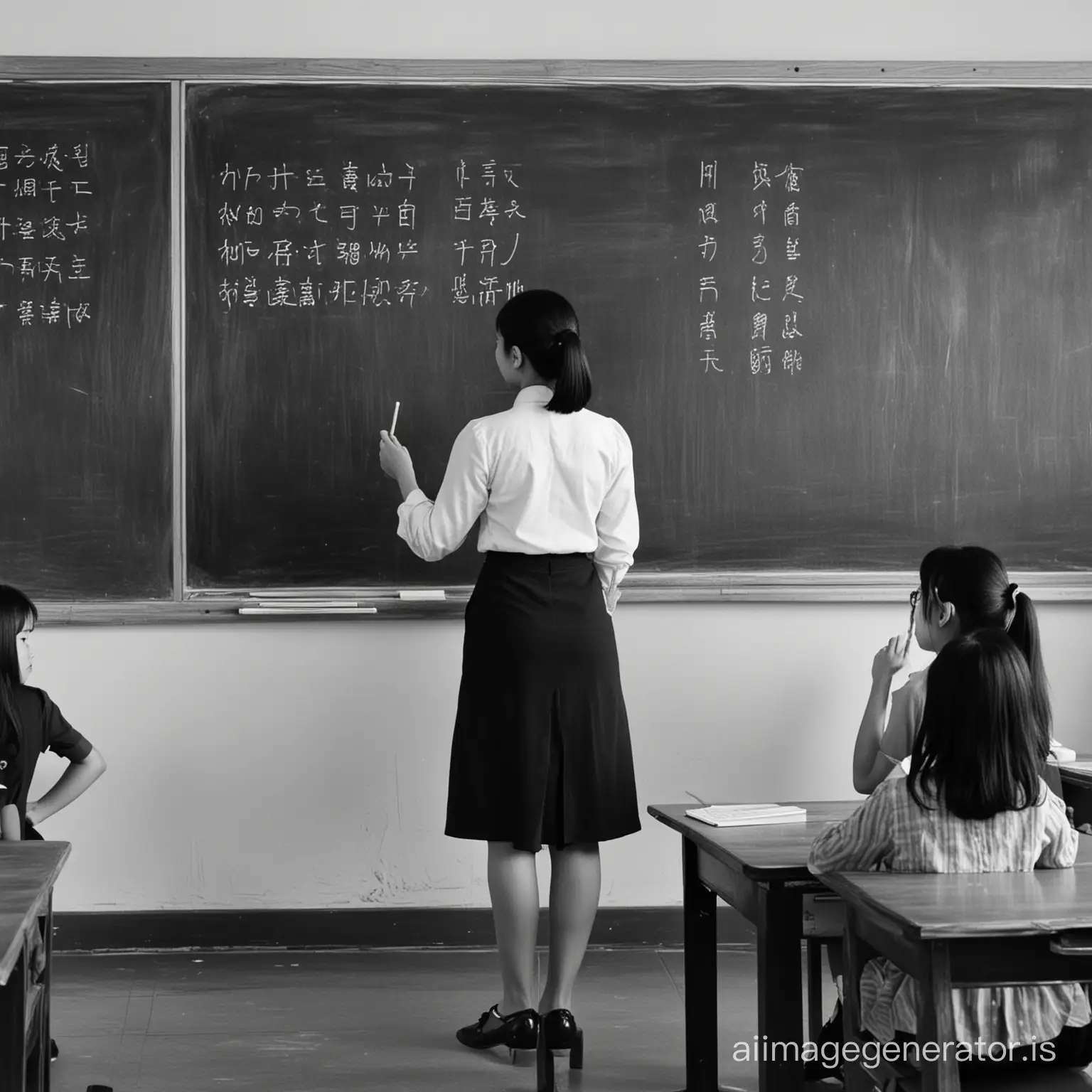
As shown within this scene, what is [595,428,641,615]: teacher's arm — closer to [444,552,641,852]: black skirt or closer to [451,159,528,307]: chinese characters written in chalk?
[444,552,641,852]: black skirt

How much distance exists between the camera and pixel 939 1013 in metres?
1.58

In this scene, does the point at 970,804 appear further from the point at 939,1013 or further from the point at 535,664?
the point at 535,664

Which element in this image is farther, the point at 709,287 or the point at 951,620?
the point at 709,287

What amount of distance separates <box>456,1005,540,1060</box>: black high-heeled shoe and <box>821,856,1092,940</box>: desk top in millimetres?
1147

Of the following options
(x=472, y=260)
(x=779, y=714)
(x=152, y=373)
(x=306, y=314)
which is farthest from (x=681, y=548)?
(x=152, y=373)

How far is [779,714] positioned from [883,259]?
127 centimetres

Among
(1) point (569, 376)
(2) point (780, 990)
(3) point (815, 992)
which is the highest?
(1) point (569, 376)

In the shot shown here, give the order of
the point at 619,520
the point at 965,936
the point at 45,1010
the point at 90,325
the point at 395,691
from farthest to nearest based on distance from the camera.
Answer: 1. the point at 395,691
2. the point at 90,325
3. the point at 619,520
4. the point at 45,1010
5. the point at 965,936

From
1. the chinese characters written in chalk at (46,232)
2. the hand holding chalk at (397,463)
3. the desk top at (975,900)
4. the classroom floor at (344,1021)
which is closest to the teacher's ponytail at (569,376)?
the hand holding chalk at (397,463)

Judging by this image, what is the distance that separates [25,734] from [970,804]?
184 cm

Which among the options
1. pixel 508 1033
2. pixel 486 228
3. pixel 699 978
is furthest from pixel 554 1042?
pixel 486 228

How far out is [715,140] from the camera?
12.0 ft

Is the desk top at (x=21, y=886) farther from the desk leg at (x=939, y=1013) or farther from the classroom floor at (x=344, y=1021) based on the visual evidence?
the desk leg at (x=939, y=1013)

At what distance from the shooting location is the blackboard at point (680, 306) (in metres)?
3.56
